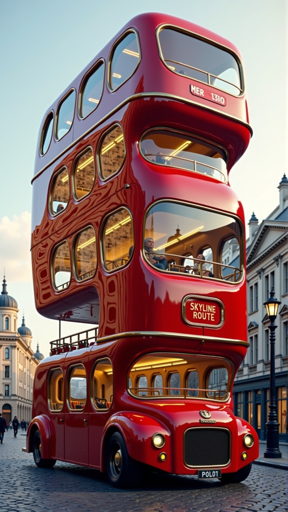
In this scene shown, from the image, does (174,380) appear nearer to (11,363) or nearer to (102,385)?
(102,385)

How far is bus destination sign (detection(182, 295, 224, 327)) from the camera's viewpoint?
12.9 meters

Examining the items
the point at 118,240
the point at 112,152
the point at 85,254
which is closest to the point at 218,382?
the point at 118,240

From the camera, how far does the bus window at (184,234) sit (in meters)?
13.0

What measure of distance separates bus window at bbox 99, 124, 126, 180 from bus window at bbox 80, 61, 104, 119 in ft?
3.99

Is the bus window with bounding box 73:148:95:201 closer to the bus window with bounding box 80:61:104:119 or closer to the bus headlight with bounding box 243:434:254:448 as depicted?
the bus window with bounding box 80:61:104:119

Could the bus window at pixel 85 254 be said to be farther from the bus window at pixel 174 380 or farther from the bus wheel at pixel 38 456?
the bus wheel at pixel 38 456

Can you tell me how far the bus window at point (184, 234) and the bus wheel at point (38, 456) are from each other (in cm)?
657

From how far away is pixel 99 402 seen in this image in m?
13.8

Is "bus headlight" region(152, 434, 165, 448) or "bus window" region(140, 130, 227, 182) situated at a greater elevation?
"bus window" region(140, 130, 227, 182)

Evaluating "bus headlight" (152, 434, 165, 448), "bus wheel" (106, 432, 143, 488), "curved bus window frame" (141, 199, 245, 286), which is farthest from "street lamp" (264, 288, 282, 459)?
"bus headlight" (152, 434, 165, 448)

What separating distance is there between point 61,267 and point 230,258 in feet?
13.9

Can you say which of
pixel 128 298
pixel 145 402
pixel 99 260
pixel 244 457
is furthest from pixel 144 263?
pixel 244 457

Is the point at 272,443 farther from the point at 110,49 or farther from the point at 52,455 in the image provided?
the point at 110,49

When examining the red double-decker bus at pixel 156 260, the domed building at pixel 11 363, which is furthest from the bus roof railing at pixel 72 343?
the domed building at pixel 11 363
